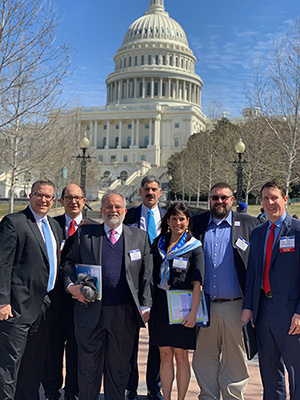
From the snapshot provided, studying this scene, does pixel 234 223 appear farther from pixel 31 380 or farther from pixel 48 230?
pixel 31 380

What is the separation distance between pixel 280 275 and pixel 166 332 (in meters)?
1.39

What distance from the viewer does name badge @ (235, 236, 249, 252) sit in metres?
4.89

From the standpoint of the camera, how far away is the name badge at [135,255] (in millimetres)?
4406

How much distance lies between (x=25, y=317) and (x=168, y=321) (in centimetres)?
153

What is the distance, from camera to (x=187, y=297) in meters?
4.57

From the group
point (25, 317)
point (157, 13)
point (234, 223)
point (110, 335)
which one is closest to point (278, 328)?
point (234, 223)

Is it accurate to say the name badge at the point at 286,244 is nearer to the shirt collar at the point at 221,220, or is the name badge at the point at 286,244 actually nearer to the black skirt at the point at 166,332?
the shirt collar at the point at 221,220

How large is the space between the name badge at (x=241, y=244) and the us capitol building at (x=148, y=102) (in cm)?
7822

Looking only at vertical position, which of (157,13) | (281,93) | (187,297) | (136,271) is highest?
(157,13)

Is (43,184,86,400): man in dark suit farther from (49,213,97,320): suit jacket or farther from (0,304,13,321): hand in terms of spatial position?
(0,304,13,321): hand

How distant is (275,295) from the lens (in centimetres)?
427

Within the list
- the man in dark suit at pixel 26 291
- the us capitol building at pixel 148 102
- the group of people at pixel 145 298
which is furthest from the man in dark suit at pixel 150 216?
the us capitol building at pixel 148 102

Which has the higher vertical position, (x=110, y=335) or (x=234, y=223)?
(x=234, y=223)

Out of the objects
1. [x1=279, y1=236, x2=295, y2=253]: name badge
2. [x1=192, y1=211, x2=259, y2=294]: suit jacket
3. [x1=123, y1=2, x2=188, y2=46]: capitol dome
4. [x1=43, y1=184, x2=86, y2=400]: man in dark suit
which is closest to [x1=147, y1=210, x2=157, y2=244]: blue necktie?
[x1=192, y1=211, x2=259, y2=294]: suit jacket
